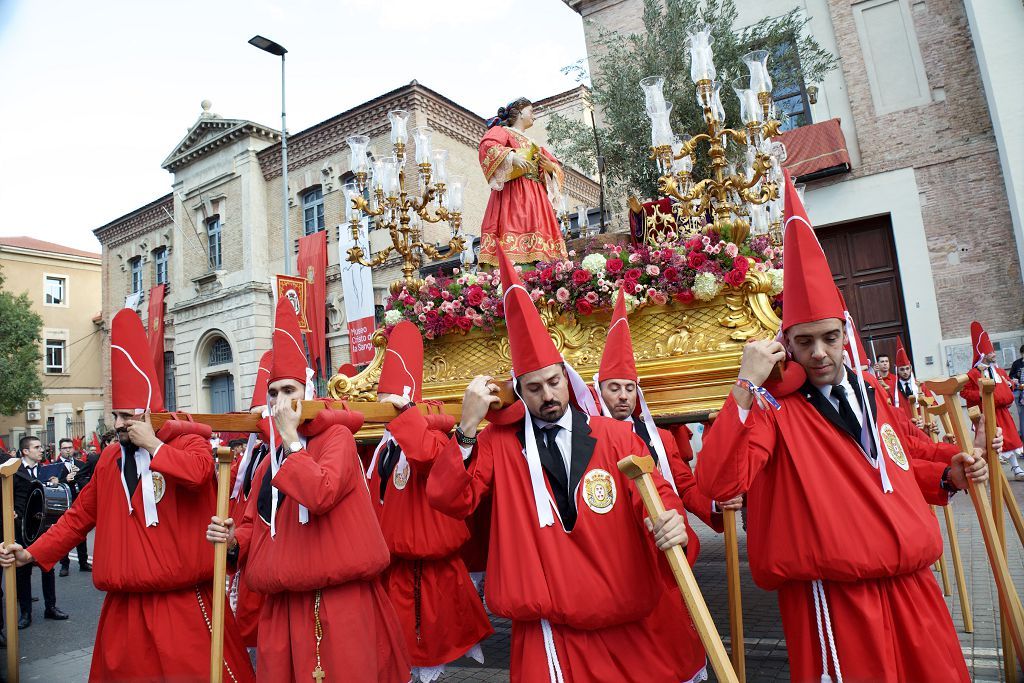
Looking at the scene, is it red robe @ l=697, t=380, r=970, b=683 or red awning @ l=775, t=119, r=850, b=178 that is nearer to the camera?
red robe @ l=697, t=380, r=970, b=683

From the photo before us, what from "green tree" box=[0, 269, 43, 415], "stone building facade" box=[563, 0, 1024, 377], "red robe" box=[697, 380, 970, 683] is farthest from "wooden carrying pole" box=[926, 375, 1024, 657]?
"green tree" box=[0, 269, 43, 415]

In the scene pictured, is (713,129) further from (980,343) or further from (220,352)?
(220,352)

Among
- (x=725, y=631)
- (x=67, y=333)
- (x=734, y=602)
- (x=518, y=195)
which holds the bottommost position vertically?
(x=725, y=631)

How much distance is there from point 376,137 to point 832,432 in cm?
1850

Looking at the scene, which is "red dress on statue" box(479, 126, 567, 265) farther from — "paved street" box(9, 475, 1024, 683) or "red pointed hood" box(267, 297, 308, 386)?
"paved street" box(9, 475, 1024, 683)

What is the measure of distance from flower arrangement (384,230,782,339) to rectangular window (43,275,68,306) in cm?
3154

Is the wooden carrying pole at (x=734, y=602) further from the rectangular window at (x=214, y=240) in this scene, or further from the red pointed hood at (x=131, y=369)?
the rectangular window at (x=214, y=240)

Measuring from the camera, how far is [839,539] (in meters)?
2.28

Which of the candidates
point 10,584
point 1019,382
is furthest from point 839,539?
point 1019,382

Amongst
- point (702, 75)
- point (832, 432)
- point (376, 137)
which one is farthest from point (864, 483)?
point (376, 137)

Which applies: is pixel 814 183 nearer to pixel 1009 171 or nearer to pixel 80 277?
pixel 1009 171

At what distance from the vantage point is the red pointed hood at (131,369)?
3.68m

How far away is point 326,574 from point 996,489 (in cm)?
336

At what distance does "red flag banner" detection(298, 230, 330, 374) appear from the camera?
18031mm
